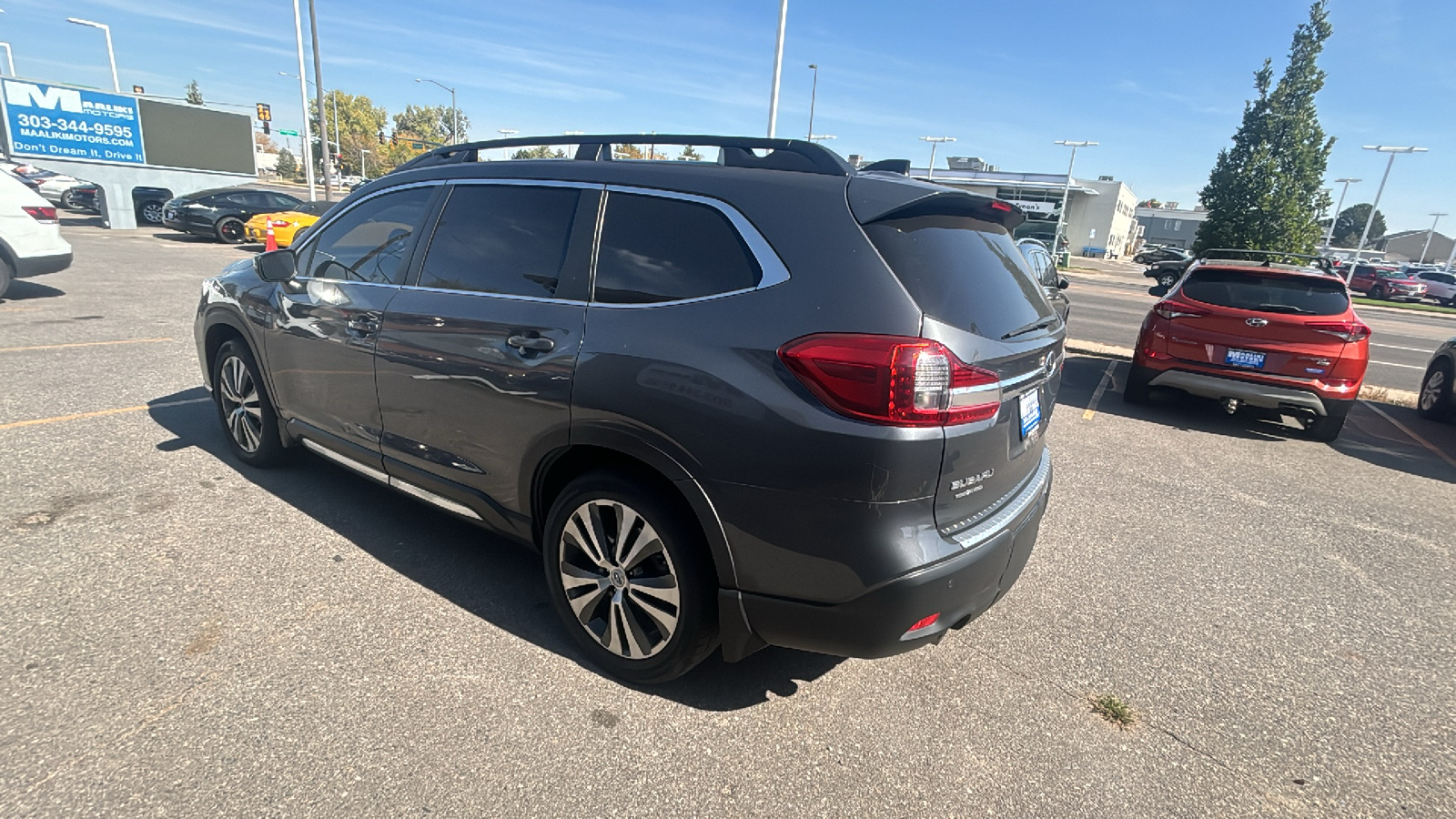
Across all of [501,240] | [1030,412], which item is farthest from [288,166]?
[1030,412]

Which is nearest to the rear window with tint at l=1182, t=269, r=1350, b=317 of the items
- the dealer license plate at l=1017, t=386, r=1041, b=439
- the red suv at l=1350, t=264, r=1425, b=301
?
the dealer license plate at l=1017, t=386, r=1041, b=439

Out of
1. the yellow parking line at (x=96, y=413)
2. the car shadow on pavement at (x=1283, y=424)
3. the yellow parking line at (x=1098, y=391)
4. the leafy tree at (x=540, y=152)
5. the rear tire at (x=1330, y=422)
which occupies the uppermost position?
the leafy tree at (x=540, y=152)

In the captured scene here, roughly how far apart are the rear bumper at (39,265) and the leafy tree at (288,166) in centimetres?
9208

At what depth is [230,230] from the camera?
1944 cm

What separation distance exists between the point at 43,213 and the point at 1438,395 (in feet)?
55.4

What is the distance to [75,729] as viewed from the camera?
225 cm

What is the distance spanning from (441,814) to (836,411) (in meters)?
1.60

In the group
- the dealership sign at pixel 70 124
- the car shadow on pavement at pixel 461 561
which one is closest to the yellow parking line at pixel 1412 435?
the car shadow on pavement at pixel 461 561

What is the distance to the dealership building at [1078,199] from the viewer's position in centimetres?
6538

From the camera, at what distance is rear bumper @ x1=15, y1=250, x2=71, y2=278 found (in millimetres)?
9141

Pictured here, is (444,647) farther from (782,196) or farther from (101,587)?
(782,196)

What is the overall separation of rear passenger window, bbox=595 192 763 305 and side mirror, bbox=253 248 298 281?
2232 millimetres

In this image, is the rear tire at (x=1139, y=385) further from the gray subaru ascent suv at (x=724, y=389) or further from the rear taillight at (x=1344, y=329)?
the gray subaru ascent suv at (x=724, y=389)

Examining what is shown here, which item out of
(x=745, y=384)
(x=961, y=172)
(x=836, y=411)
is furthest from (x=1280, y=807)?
(x=961, y=172)
